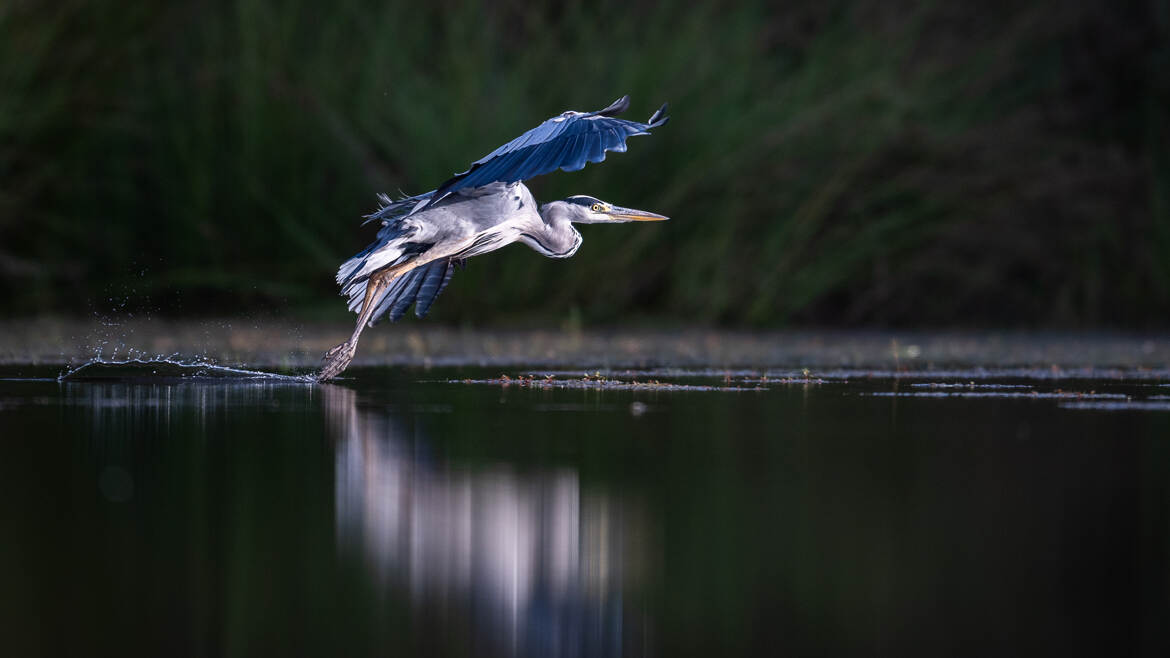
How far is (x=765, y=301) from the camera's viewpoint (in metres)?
11.0

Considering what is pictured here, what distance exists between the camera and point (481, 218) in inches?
271

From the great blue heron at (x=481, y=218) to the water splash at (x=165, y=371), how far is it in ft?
1.08

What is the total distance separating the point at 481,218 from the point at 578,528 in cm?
335

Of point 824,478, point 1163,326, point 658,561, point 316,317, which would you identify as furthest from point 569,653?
point 1163,326

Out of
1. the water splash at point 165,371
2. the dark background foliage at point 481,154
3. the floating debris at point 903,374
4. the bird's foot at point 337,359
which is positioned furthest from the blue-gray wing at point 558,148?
the dark background foliage at point 481,154

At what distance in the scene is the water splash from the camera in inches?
278

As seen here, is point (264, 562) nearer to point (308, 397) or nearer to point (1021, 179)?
point (308, 397)

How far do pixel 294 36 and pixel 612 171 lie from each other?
7.92 ft

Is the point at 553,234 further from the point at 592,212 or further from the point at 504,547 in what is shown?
the point at 504,547

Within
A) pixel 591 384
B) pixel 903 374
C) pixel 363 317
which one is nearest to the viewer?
pixel 591 384

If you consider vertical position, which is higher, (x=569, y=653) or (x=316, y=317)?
(x=316, y=317)

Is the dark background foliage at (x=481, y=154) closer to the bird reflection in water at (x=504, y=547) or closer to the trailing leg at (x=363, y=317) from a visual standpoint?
the trailing leg at (x=363, y=317)

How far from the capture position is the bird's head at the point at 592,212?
7242 millimetres

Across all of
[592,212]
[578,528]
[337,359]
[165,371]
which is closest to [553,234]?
[592,212]
